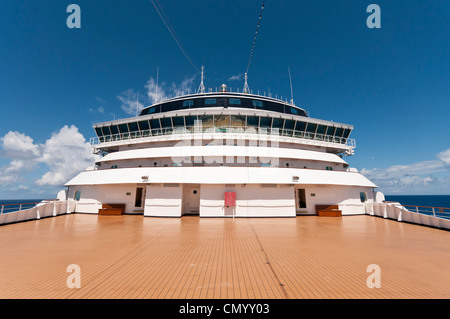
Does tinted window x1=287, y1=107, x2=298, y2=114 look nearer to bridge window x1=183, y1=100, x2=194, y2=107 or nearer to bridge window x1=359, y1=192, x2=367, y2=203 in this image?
bridge window x1=359, y1=192, x2=367, y2=203

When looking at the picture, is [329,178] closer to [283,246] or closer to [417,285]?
[283,246]

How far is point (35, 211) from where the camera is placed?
14.7 m

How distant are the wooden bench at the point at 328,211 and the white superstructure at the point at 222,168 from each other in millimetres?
414

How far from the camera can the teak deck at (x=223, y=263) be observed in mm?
4539

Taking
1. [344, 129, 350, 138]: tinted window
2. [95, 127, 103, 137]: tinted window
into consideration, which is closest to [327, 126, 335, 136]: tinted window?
[344, 129, 350, 138]: tinted window

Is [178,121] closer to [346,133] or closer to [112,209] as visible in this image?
[112,209]

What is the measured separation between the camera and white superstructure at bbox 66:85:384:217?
1546 cm

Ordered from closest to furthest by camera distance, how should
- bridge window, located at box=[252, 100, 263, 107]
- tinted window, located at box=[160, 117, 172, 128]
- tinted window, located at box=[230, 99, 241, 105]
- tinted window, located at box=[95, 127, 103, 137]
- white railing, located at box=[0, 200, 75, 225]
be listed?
white railing, located at box=[0, 200, 75, 225]
tinted window, located at box=[160, 117, 172, 128]
tinted window, located at box=[95, 127, 103, 137]
tinted window, located at box=[230, 99, 241, 105]
bridge window, located at box=[252, 100, 263, 107]

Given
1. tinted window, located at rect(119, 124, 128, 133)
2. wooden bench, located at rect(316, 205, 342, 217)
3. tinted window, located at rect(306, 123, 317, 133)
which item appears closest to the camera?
wooden bench, located at rect(316, 205, 342, 217)

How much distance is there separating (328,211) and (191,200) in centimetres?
1231

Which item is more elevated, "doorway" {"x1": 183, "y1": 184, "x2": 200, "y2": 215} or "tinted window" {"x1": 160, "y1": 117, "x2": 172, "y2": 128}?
"tinted window" {"x1": 160, "y1": 117, "x2": 172, "y2": 128}

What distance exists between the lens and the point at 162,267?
5.89 metres

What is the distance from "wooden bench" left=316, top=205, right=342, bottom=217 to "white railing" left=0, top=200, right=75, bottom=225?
22325 millimetres
